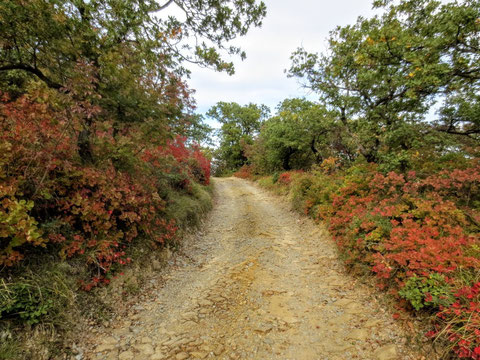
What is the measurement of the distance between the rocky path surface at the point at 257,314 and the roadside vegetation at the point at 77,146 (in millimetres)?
715

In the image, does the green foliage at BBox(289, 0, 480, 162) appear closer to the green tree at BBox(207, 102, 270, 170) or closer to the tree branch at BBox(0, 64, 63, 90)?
the tree branch at BBox(0, 64, 63, 90)

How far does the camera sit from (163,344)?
Answer: 2.85m

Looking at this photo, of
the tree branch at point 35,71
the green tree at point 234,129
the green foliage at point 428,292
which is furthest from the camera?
the green tree at point 234,129

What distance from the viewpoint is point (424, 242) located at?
3.33m

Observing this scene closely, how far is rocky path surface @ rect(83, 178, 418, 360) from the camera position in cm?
271

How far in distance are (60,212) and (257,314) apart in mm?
3808

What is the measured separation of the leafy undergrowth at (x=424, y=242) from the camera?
241 cm

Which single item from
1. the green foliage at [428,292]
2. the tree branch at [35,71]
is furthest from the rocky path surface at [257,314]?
the tree branch at [35,71]

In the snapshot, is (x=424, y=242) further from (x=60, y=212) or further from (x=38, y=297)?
(x=60, y=212)

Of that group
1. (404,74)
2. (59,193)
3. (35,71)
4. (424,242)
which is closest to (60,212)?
(59,193)

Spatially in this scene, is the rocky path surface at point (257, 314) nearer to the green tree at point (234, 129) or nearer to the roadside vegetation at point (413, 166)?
the roadside vegetation at point (413, 166)

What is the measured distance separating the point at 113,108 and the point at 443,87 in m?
8.31

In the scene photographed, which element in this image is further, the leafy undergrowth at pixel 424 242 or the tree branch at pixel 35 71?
the tree branch at pixel 35 71

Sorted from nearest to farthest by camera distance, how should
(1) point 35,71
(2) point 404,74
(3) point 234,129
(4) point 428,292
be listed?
(4) point 428,292, (1) point 35,71, (2) point 404,74, (3) point 234,129
